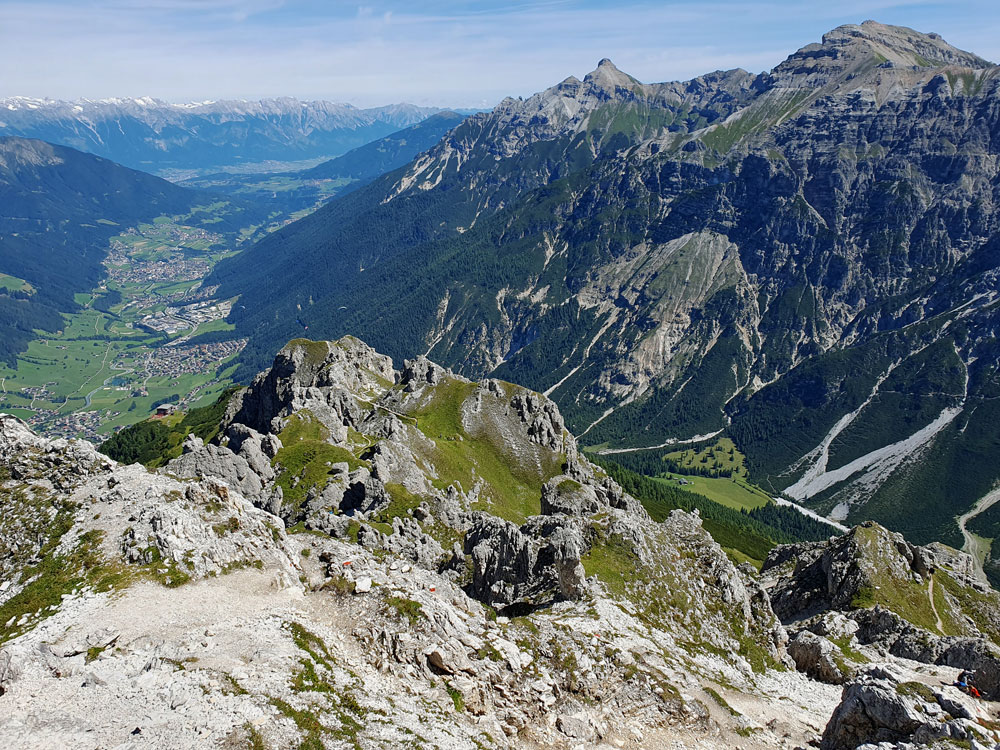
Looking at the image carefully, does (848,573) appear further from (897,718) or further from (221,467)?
(221,467)

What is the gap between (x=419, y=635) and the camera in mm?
46938

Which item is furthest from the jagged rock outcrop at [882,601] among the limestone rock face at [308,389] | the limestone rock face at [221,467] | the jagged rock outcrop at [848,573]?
the limestone rock face at [308,389]

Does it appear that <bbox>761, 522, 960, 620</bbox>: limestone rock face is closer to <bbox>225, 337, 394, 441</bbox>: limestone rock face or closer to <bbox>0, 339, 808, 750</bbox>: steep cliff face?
<bbox>0, 339, 808, 750</bbox>: steep cliff face

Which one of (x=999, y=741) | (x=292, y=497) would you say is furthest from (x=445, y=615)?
(x=292, y=497)

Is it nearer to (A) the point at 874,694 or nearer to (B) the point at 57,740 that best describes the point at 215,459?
(B) the point at 57,740

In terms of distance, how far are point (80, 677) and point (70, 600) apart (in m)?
10.8

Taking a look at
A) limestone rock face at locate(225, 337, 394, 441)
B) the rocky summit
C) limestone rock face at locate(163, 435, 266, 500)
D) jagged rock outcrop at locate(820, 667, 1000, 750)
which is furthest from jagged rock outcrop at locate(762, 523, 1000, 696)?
limestone rock face at locate(225, 337, 394, 441)

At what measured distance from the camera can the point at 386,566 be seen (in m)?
57.6

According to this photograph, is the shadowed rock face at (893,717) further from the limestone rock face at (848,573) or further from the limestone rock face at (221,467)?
the limestone rock face at (221,467)

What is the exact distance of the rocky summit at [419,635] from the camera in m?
38.0

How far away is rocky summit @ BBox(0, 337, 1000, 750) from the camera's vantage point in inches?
1496

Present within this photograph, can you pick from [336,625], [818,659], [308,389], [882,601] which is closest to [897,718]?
[818,659]

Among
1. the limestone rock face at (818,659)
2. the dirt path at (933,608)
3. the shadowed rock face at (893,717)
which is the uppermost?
the shadowed rock face at (893,717)

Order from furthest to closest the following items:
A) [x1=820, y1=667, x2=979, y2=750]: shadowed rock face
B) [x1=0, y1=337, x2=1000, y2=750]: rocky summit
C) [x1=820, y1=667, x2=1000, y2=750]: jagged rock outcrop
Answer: [x1=820, y1=667, x2=979, y2=750]: shadowed rock face, [x1=820, y1=667, x2=1000, y2=750]: jagged rock outcrop, [x1=0, y1=337, x2=1000, y2=750]: rocky summit
